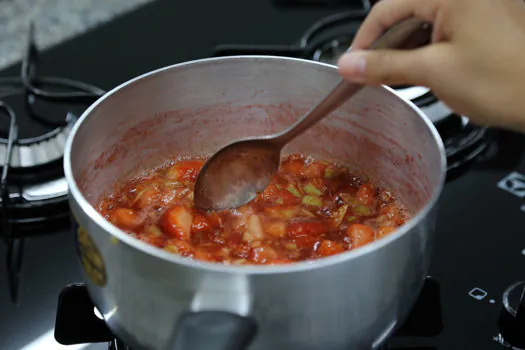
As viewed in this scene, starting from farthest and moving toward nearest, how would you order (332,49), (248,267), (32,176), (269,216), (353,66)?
(332,49) < (32,176) < (269,216) < (353,66) < (248,267)

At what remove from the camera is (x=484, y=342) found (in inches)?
36.5

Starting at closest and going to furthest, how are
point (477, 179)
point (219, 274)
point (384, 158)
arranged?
point (219, 274), point (384, 158), point (477, 179)

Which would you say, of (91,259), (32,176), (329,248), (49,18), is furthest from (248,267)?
(49,18)

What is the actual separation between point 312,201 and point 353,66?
37cm

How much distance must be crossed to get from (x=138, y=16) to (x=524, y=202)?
987mm

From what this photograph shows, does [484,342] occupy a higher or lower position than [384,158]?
lower

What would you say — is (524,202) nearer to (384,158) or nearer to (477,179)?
(477,179)

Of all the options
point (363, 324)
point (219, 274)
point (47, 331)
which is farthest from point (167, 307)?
point (47, 331)

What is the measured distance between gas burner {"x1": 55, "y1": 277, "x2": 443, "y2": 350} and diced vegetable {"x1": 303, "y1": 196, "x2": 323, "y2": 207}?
215mm

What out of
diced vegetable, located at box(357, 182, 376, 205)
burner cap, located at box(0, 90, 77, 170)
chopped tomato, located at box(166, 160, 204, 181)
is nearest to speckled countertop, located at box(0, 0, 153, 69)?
burner cap, located at box(0, 90, 77, 170)

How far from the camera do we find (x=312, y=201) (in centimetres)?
107

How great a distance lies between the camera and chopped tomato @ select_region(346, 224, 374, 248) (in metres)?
0.94

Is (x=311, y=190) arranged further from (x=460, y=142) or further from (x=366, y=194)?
(x=460, y=142)

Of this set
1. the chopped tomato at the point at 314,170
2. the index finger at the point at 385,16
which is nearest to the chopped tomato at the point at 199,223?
the chopped tomato at the point at 314,170
